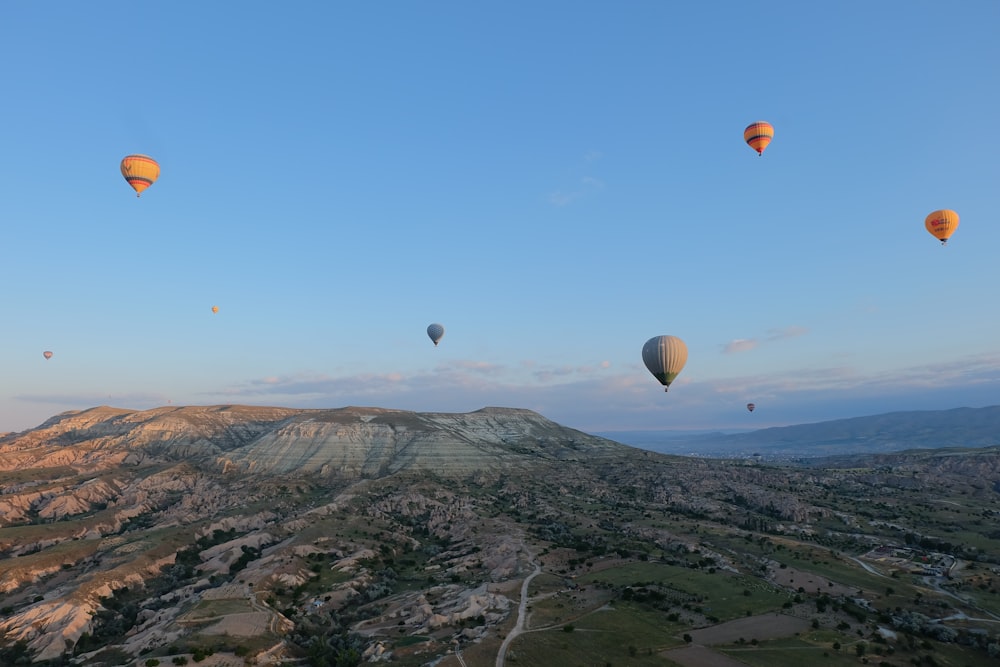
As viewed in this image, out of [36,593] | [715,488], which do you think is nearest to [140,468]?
[36,593]

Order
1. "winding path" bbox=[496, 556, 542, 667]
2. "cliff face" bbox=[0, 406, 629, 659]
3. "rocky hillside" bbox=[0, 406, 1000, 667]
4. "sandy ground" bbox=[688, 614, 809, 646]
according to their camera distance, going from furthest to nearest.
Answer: "cliff face" bbox=[0, 406, 629, 659]
"rocky hillside" bbox=[0, 406, 1000, 667]
"sandy ground" bbox=[688, 614, 809, 646]
"winding path" bbox=[496, 556, 542, 667]

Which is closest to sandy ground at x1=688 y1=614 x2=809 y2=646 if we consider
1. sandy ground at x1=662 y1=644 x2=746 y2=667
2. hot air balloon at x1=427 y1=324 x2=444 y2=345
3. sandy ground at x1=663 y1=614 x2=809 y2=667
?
sandy ground at x1=663 y1=614 x2=809 y2=667

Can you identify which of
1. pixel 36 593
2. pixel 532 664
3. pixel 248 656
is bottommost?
pixel 36 593

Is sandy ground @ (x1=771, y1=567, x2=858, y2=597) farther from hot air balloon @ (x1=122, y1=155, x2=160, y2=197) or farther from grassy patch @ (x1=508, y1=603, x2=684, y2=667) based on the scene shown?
hot air balloon @ (x1=122, y1=155, x2=160, y2=197)

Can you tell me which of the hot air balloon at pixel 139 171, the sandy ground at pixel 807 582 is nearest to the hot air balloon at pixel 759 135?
the sandy ground at pixel 807 582

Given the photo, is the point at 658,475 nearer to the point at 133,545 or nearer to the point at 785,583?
the point at 785,583
